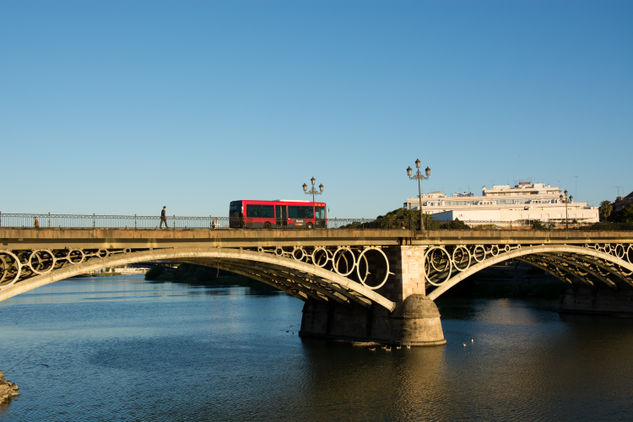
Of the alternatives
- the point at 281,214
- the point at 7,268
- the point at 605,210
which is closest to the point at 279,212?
the point at 281,214

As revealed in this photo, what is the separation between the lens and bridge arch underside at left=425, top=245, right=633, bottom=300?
44.8 m

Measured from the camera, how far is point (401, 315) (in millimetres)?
41562

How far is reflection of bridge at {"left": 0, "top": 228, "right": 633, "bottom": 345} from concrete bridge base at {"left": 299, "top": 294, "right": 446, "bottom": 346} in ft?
0.22

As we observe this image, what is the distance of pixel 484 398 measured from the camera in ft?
101

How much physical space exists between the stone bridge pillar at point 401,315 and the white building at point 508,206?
97.2 metres

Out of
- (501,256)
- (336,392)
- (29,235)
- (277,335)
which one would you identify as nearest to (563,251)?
(501,256)

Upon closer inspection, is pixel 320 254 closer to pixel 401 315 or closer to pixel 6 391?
pixel 401 315

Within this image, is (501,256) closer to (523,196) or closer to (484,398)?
(484,398)

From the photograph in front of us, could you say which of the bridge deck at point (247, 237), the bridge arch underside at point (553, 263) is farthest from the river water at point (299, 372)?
the bridge deck at point (247, 237)

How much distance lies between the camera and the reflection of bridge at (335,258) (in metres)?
29.4

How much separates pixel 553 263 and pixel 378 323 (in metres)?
23.6

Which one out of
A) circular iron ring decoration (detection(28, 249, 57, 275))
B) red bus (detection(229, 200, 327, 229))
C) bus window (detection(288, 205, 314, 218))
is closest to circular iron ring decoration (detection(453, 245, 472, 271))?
red bus (detection(229, 200, 327, 229))

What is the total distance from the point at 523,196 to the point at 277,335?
5099 inches

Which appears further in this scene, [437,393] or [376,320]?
[376,320]
